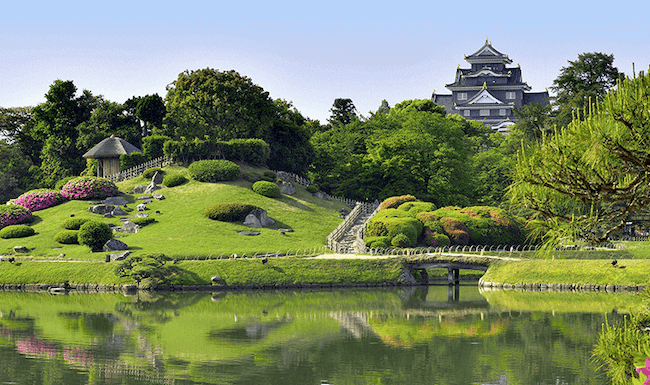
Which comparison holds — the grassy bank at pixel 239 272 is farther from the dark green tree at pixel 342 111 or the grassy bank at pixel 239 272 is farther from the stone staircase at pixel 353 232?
the dark green tree at pixel 342 111

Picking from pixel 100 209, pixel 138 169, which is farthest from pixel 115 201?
pixel 138 169

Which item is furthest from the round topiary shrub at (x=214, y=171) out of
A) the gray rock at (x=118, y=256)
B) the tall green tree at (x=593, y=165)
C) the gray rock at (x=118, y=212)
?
the tall green tree at (x=593, y=165)

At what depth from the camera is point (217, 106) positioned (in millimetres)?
92875

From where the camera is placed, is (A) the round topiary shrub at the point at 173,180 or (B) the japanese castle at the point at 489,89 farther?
(B) the japanese castle at the point at 489,89

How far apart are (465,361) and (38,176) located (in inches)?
3195

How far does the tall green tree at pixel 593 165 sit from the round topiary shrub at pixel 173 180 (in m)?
76.7

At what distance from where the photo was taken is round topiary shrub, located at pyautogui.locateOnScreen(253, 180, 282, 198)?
287 ft

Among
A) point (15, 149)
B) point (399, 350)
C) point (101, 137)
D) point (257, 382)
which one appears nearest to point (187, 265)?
point (399, 350)

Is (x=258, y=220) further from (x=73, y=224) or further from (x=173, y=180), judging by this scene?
(x=73, y=224)

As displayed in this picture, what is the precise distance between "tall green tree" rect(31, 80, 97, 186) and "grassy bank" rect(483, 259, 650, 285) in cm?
6184

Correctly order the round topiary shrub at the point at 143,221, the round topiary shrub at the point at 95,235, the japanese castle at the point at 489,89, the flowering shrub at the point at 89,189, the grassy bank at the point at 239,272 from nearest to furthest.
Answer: the grassy bank at the point at 239,272 < the round topiary shrub at the point at 95,235 < the round topiary shrub at the point at 143,221 < the flowering shrub at the point at 89,189 < the japanese castle at the point at 489,89

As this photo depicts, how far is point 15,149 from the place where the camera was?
329ft

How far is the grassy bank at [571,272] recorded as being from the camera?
188 ft

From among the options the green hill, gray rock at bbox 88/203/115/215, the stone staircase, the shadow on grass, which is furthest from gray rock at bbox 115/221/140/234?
the stone staircase
